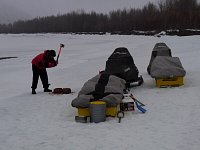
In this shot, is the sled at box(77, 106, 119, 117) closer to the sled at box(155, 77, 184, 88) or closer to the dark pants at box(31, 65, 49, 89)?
the sled at box(155, 77, 184, 88)

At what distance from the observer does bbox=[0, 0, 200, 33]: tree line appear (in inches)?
2842

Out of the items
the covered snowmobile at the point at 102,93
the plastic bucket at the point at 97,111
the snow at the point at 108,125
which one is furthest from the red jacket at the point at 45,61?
the plastic bucket at the point at 97,111

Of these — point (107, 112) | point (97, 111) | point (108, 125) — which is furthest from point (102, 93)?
point (108, 125)

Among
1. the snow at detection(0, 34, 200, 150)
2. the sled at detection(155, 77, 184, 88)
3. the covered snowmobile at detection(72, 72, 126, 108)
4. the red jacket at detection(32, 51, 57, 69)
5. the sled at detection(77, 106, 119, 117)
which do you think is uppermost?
the red jacket at detection(32, 51, 57, 69)

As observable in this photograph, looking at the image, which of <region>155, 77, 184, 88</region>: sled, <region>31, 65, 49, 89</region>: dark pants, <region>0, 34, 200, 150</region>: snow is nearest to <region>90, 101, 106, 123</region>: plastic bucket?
<region>0, 34, 200, 150</region>: snow

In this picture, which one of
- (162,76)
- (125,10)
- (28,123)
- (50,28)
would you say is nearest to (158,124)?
(28,123)

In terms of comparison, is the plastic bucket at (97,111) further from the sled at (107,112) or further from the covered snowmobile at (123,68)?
the covered snowmobile at (123,68)

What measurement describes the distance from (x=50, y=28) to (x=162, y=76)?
13830cm

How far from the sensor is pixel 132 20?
101 m

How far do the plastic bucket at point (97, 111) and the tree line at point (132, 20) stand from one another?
188 feet

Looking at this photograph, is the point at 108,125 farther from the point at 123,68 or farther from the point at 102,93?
the point at 123,68

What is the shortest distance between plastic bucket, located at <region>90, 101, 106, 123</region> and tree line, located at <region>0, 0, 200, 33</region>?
5745 cm

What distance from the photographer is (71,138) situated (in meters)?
6.45

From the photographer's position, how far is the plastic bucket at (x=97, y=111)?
725cm
